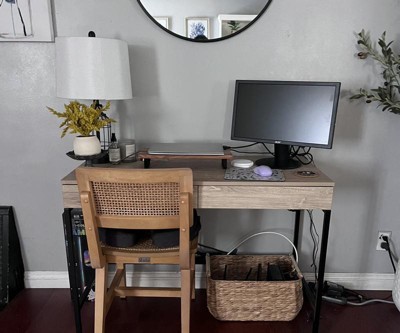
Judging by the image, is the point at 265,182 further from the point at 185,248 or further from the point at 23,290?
the point at 23,290

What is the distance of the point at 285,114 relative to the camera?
61.5 inches

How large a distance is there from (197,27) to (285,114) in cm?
62

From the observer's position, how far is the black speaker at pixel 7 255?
1864 millimetres

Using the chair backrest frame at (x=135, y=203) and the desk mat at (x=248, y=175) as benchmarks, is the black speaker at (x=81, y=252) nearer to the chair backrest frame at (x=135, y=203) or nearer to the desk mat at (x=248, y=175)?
the chair backrest frame at (x=135, y=203)

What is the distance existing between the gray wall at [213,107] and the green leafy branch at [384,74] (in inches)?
2.1

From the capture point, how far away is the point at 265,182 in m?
1.39

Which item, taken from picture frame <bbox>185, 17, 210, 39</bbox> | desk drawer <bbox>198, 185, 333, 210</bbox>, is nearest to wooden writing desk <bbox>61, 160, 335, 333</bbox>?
desk drawer <bbox>198, 185, 333, 210</bbox>

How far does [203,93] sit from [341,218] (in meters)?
1.05

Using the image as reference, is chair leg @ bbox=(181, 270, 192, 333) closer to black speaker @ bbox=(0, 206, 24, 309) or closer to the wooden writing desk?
the wooden writing desk

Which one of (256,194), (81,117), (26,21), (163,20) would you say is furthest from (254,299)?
(26,21)

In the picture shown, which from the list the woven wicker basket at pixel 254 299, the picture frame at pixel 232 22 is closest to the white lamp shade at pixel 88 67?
the picture frame at pixel 232 22

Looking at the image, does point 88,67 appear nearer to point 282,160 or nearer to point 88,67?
point 88,67

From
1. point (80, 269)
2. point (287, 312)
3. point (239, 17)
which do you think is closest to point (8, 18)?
point (239, 17)

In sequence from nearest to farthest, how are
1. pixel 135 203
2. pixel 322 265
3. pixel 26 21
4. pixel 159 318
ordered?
pixel 135 203
pixel 322 265
pixel 26 21
pixel 159 318
